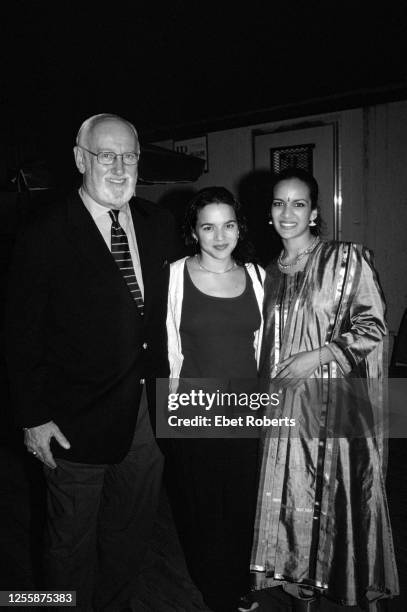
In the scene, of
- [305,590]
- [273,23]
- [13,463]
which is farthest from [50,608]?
[273,23]

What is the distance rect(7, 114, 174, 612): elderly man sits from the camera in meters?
1.49

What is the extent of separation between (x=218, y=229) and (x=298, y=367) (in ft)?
1.99

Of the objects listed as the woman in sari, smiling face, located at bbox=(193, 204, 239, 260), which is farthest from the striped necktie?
the woman in sari

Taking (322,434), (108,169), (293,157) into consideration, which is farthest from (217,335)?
(293,157)

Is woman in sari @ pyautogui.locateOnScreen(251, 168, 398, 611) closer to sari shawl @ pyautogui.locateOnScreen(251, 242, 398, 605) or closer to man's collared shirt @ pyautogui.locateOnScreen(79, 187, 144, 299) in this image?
sari shawl @ pyautogui.locateOnScreen(251, 242, 398, 605)

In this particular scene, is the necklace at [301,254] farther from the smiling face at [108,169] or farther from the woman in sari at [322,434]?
the smiling face at [108,169]

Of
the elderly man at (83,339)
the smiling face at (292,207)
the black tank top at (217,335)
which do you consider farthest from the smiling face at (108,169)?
the smiling face at (292,207)

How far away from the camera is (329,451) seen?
1.66 metres

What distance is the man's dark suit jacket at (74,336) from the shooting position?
148 cm

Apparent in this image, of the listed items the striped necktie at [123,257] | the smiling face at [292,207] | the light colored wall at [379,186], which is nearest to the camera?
the striped necktie at [123,257]

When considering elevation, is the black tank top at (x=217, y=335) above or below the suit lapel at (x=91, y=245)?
below

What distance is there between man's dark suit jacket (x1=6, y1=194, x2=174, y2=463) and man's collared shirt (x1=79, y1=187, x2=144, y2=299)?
0.04 meters

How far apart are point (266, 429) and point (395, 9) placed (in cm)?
335

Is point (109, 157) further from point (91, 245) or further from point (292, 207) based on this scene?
point (292, 207)
